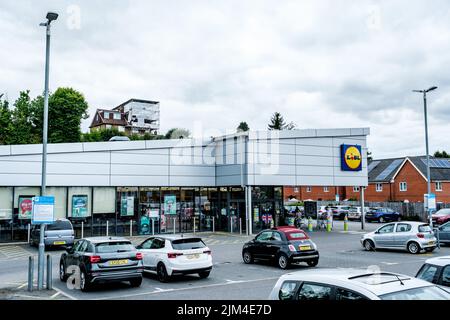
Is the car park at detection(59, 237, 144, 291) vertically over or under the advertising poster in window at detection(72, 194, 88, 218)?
under

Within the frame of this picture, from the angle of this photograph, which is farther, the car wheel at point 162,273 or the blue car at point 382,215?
the blue car at point 382,215

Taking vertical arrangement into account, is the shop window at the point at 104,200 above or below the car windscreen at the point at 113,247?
above

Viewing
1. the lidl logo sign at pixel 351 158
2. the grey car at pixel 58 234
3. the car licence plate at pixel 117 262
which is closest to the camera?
the car licence plate at pixel 117 262

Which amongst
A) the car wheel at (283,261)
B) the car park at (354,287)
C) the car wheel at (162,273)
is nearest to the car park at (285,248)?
the car wheel at (283,261)

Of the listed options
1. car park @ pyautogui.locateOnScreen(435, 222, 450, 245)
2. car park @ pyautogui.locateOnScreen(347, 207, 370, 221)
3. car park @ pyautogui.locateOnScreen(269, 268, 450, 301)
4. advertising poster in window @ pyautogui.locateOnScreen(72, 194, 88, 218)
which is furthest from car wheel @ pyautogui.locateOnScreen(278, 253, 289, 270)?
car park @ pyautogui.locateOnScreen(347, 207, 370, 221)

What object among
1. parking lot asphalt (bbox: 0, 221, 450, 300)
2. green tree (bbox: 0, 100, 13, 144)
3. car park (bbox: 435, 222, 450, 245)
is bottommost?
parking lot asphalt (bbox: 0, 221, 450, 300)

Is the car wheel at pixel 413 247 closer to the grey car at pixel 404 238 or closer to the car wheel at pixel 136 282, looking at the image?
the grey car at pixel 404 238

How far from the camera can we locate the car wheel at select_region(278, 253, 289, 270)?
16359mm

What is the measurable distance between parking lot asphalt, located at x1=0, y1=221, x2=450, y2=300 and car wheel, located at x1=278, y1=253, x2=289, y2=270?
253 millimetres

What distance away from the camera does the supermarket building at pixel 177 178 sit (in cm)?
2662

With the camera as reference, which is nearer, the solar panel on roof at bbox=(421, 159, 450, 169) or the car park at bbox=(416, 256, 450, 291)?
the car park at bbox=(416, 256, 450, 291)

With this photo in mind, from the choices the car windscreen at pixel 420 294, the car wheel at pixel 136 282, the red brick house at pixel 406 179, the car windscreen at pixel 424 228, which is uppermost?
the red brick house at pixel 406 179

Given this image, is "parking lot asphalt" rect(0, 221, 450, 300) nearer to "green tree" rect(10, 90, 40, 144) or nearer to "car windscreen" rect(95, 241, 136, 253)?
"car windscreen" rect(95, 241, 136, 253)
